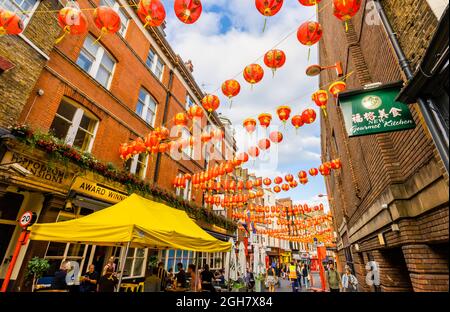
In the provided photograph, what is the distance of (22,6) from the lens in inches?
296

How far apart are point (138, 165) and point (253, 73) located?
884 cm

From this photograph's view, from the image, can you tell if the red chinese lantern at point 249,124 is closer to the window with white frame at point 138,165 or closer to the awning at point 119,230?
the awning at point 119,230

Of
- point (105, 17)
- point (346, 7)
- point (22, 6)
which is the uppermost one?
point (22, 6)

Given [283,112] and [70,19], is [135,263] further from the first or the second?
[70,19]

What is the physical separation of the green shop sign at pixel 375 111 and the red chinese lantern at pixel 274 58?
257cm

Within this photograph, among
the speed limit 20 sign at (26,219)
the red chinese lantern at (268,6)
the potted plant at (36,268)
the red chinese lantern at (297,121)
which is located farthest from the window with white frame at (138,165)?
the red chinese lantern at (268,6)

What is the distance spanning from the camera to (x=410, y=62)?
380cm

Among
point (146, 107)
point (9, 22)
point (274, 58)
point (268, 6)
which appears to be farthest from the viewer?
point (146, 107)

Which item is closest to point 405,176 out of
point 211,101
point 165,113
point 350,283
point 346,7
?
point 346,7

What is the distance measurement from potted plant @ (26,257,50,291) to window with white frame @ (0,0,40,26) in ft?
25.4

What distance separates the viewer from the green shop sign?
11.4 ft

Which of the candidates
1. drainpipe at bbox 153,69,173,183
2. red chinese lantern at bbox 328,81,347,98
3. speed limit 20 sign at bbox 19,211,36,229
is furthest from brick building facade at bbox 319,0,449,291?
drainpipe at bbox 153,69,173,183

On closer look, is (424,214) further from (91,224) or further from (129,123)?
(129,123)
